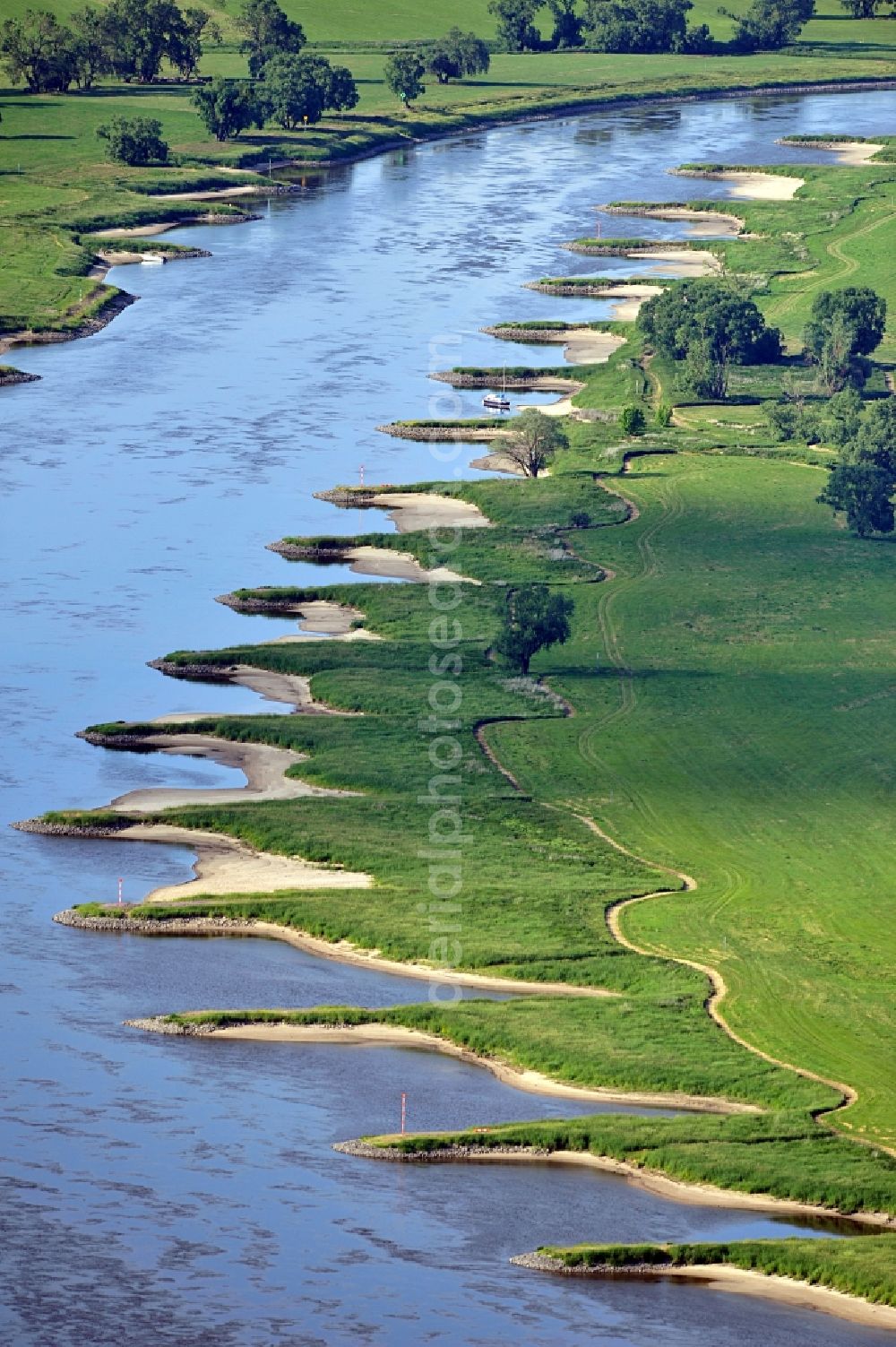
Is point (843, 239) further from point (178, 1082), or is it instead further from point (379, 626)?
point (178, 1082)

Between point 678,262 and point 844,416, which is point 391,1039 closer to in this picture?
point 844,416

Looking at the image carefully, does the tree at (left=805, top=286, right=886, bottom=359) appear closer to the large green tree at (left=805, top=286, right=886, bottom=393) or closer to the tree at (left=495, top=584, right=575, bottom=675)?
the large green tree at (left=805, top=286, right=886, bottom=393)

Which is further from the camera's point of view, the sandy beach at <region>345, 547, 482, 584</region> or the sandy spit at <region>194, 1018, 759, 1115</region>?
the sandy beach at <region>345, 547, 482, 584</region>

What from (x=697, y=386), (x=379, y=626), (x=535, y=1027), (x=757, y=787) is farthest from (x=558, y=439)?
(x=535, y=1027)

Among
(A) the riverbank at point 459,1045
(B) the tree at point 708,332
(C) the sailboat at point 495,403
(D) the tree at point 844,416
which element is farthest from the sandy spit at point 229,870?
(B) the tree at point 708,332

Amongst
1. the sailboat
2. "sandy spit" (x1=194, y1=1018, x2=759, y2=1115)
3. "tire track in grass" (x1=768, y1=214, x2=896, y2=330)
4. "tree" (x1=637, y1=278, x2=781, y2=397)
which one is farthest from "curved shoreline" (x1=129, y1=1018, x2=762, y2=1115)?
"tire track in grass" (x1=768, y1=214, x2=896, y2=330)

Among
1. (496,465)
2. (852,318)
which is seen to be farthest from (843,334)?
(496,465)

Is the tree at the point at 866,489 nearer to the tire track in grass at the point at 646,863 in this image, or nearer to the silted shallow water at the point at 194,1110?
the tire track in grass at the point at 646,863

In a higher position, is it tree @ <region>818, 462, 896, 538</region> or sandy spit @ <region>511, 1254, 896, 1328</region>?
tree @ <region>818, 462, 896, 538</region>
